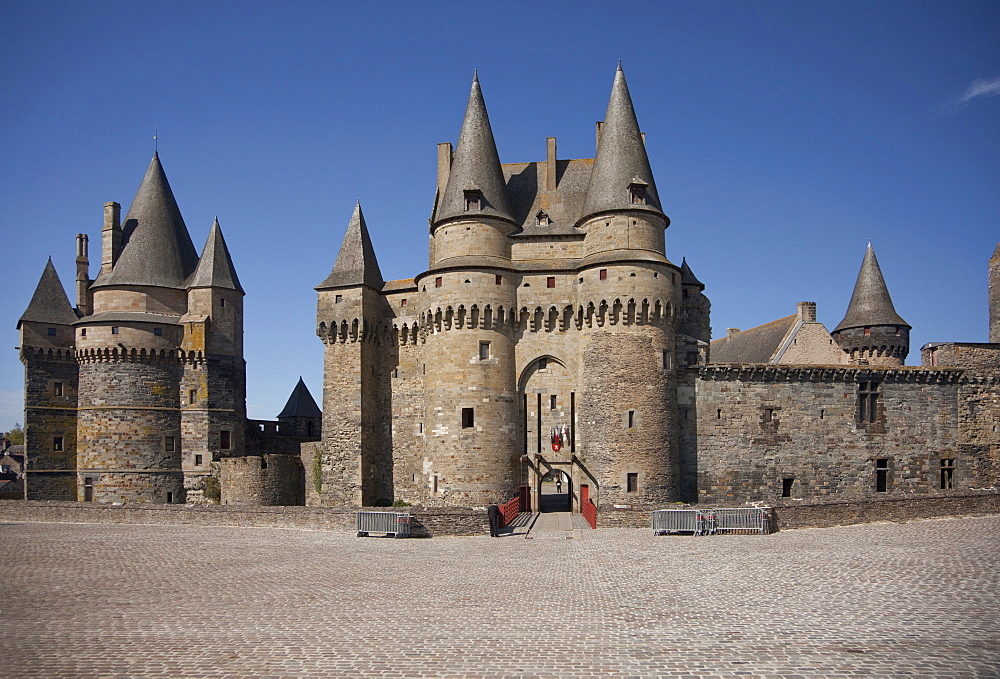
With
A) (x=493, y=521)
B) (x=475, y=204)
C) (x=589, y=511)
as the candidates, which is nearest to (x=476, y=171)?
(x=475, y=204)

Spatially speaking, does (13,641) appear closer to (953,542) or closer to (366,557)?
(366,557)

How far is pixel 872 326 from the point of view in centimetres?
4638

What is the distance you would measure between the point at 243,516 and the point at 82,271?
2190cm

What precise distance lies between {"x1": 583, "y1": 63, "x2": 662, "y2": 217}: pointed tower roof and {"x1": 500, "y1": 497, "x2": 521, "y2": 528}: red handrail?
12.4m

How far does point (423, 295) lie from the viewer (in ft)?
118

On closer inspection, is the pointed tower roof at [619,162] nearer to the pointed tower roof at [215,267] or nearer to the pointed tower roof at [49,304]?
the pointed tower roof at [215,267]

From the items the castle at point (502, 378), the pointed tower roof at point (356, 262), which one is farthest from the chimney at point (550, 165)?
the pointed tower roof at point (356, 262)

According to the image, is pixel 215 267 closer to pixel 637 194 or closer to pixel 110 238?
pixel 110 238

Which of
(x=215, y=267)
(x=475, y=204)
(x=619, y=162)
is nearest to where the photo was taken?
(x=619, y=162)

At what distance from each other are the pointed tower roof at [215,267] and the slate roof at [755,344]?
2694 centimetres

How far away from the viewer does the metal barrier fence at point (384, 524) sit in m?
25.5

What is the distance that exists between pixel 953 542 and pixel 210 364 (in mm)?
33067

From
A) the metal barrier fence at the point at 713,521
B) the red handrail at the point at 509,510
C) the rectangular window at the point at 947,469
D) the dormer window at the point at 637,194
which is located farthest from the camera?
the rectangular window at the point at 947,469

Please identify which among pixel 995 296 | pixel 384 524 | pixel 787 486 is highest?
pixel 995 296
